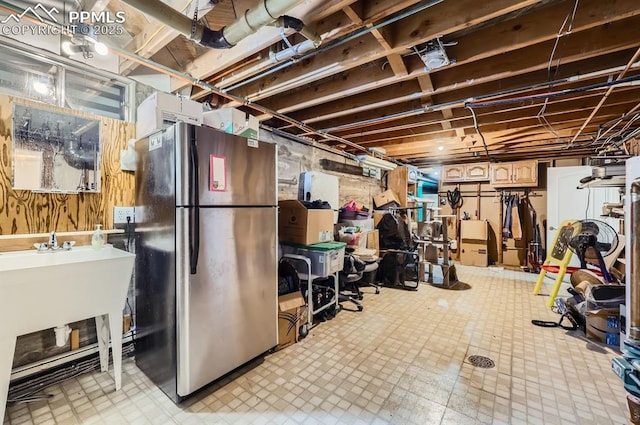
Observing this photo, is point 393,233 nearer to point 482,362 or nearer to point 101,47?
point 482,362

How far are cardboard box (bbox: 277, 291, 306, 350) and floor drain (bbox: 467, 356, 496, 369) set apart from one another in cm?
160

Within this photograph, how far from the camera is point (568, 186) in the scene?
5.54 meters

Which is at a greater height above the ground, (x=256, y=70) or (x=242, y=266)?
(x=256, y=70)

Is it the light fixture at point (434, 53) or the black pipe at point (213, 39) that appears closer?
the black pipe at point (213, 39)

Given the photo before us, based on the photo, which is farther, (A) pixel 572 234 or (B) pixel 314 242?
(A) pixel 572 234

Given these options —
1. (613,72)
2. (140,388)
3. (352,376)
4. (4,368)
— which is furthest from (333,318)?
(613,72)

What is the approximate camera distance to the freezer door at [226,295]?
1885 mm


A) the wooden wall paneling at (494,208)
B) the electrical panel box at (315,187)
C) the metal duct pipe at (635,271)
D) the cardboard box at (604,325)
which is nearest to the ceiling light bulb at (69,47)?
the electrical panel box at (315,187)

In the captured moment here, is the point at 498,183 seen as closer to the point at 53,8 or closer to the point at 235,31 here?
the point at 235,31

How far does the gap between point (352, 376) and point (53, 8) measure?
3327mm

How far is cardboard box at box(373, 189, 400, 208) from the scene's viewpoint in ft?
19.5

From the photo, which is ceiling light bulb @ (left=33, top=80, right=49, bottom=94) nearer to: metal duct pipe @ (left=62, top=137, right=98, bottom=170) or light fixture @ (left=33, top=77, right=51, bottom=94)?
light fixture @ (left=33, top=77, right=51, bottom=94)

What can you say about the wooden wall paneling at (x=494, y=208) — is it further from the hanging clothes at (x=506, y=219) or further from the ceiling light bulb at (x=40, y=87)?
the ceiling light bulb at (x=40, y=87)

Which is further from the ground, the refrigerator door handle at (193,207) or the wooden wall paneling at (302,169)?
the wooden wall paneling at (302,169)
